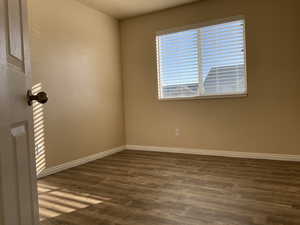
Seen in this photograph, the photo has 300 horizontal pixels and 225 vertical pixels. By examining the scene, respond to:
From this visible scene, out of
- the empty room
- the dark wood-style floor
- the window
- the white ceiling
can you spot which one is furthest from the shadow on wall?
the window

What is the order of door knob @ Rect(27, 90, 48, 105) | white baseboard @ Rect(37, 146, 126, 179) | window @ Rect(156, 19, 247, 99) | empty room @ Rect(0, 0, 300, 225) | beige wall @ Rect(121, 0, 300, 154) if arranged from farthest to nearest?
window @ Rect(156, 19, 247, 99)
beige wall @ Rect(121, 0, 300, 154)
white baseboard @ Rect(37, 146, 126, 179)
empty room @ Rect(0, 0, 300, 225)
door knob @ Rect(27, 90, 48, 105)

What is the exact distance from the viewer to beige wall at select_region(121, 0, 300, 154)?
352 centimetres

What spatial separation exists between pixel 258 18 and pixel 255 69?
29.5 inches

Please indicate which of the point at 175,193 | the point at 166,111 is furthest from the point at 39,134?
the point at 166,111

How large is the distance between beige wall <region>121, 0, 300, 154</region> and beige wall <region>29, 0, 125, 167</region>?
379 millimetres

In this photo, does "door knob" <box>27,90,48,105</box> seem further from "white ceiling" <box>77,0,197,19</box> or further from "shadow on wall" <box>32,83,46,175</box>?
"white ceiling" <box>77,0,197,19</box>

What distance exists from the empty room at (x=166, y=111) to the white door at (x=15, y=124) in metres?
1.17

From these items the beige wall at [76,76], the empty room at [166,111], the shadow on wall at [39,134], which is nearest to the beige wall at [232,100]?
the empty room at [166,111]

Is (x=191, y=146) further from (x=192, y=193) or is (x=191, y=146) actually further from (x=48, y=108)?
(x=48, y=108)

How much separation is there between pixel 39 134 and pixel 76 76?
1.09 metres

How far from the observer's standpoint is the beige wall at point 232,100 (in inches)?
139

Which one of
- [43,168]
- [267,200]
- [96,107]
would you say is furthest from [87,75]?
[267,200]

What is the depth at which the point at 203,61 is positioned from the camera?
13.5 ft

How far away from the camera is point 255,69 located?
3707 millimetres
